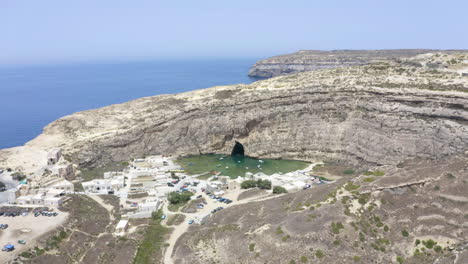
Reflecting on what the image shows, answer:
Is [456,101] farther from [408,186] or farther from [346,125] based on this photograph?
[408,186]

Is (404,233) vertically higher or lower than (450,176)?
lower

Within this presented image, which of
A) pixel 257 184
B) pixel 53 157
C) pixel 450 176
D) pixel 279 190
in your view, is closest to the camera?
pixel 450 176

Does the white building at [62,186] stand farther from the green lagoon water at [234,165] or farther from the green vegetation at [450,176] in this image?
the green vegetation at [450,176]

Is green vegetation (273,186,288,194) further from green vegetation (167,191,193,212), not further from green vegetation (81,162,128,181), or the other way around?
green vegetation (81,162,128,181)

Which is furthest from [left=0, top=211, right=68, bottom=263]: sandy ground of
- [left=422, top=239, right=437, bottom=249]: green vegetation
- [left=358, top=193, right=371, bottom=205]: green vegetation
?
[left=422, top=239, right=437, bottom=249]: green vegetation

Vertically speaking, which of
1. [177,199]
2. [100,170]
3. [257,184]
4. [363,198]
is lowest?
[100,170]

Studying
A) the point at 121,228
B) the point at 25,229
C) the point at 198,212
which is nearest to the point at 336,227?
the point at 198,212

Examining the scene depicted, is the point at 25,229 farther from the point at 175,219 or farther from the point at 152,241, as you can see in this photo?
the point at 175,219

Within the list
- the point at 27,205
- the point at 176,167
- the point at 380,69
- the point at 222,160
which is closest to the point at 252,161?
the point at 222,160
